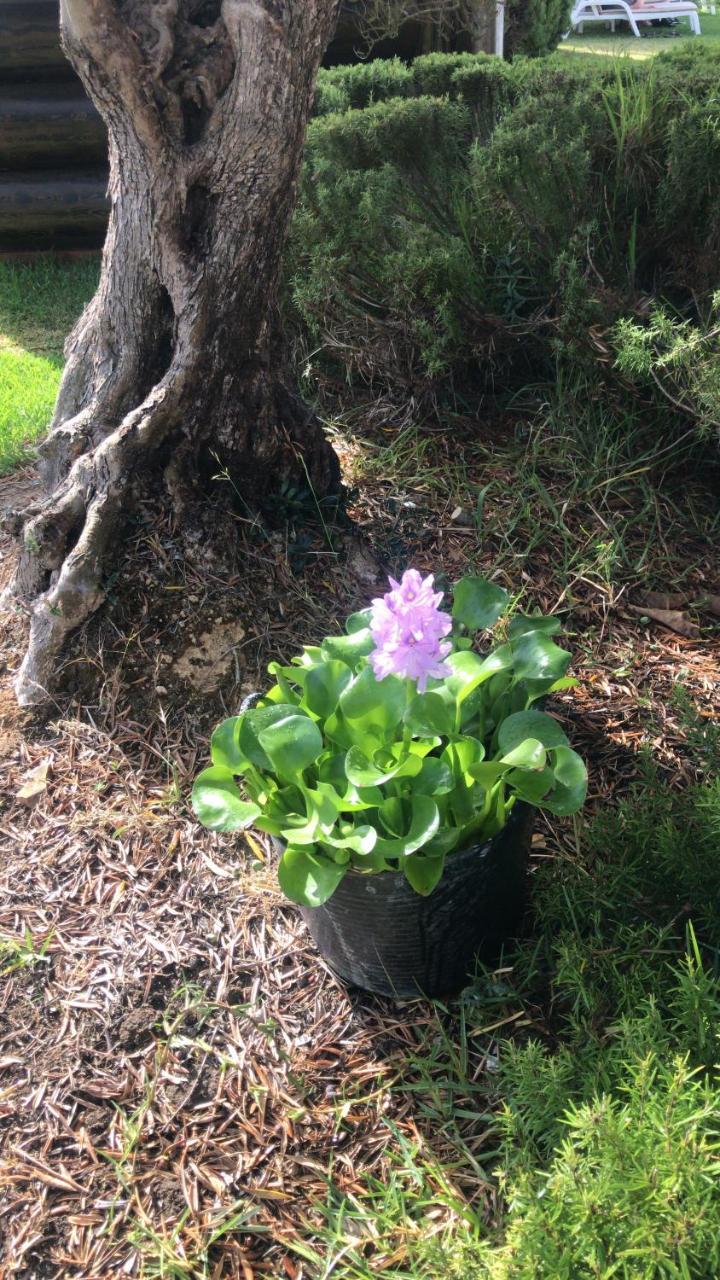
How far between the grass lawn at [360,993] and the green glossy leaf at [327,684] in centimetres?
61

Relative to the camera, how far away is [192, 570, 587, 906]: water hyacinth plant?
5.53 feet

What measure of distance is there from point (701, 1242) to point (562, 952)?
60 centimetres

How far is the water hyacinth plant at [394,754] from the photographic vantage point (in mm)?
1687

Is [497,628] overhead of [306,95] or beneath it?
beneath

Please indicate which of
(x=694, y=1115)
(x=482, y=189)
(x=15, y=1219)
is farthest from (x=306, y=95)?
(x=15, y=1219)

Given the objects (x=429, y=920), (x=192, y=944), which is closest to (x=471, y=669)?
(x=429, y=920)

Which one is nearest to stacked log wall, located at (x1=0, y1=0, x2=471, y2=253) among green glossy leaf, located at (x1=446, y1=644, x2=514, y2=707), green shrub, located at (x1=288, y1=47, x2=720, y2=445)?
green shrub, located at (x1=288, y1=47, x2=720, y2=445)

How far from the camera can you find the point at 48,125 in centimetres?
684

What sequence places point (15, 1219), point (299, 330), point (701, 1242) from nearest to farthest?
point (701, 1242) → point (15, 1219) → point (299, 330)

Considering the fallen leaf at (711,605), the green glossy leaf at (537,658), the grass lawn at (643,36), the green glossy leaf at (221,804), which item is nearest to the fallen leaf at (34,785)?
the green glossy leaf at (221,804)

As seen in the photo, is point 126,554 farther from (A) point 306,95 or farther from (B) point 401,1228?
(B) point 401,1228

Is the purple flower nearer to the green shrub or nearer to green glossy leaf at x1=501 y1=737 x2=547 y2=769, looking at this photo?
green glossy leaf at x1=501 y1=737 x2=547 y2=769

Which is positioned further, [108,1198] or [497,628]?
[497,628]

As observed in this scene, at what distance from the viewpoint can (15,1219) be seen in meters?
1.77
